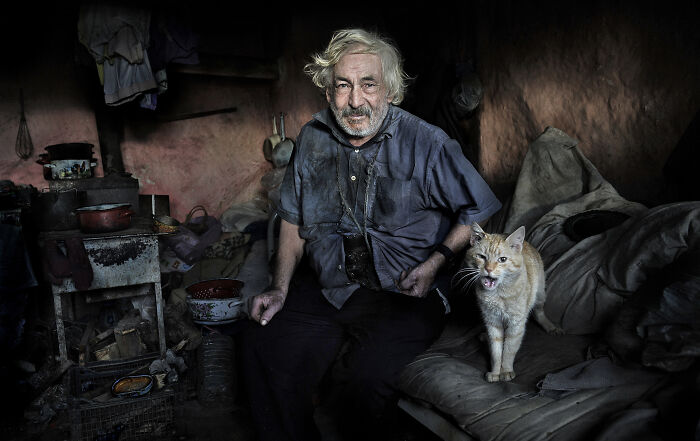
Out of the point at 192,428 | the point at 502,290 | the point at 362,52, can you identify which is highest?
the point at 362,52

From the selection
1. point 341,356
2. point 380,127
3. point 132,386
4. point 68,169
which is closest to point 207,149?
point 68,169

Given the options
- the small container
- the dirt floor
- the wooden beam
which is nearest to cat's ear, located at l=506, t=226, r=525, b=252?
the dirt floor

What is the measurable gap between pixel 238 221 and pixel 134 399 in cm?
280

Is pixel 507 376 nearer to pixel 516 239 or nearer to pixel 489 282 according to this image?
pixel 489 282

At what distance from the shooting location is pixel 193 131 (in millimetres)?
5930

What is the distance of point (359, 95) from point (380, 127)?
0.67 feet

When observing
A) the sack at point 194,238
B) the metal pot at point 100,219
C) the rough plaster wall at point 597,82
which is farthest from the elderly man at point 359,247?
the sack at point 194,238

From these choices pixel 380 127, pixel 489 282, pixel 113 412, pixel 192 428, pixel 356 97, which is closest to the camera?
pixel 489 282

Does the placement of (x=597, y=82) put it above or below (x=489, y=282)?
above

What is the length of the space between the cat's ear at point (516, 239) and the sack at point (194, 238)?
3.45 meters

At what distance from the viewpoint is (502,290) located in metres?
1.93

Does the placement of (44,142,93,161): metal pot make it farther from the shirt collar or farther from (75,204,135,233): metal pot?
the shirt collar

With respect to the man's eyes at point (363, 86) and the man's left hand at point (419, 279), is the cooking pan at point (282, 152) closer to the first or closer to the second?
the man's eyes at point (363, 86)

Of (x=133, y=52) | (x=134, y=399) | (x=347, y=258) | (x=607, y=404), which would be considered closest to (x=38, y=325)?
(x=134, y=399)
